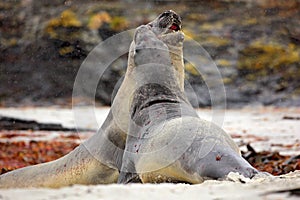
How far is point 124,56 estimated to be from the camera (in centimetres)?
2041

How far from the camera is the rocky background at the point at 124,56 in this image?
60.6 ft

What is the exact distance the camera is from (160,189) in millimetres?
3098

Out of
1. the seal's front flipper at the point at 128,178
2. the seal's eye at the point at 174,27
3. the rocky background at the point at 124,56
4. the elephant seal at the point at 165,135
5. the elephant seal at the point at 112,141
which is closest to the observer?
the elephant seal at the point at 165,135

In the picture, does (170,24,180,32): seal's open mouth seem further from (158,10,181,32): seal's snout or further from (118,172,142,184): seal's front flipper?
(118,172,142,184): seal's front flipper

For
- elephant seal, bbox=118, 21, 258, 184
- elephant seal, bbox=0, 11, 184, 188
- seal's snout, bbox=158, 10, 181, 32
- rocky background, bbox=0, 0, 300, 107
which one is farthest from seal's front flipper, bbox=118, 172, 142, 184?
rocky background, bbox=0, 0, 300, 107

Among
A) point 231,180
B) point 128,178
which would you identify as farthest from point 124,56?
point 231,180

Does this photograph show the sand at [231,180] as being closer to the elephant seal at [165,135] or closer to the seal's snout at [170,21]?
the elephant seal at [165,135]

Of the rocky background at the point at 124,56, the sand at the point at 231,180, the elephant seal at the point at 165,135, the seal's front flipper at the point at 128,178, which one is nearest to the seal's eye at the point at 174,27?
the elephant seal at the point at 165,135

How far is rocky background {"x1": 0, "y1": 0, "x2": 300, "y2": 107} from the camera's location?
18.5 meters

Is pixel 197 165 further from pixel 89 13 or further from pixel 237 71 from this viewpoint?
pixel 89 13

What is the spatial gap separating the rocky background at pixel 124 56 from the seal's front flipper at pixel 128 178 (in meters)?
11.5

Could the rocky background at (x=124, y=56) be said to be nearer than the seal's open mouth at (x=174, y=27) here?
No

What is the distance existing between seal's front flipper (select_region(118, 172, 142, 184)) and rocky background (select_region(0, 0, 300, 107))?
37.6ft

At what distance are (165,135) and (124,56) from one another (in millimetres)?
15692
